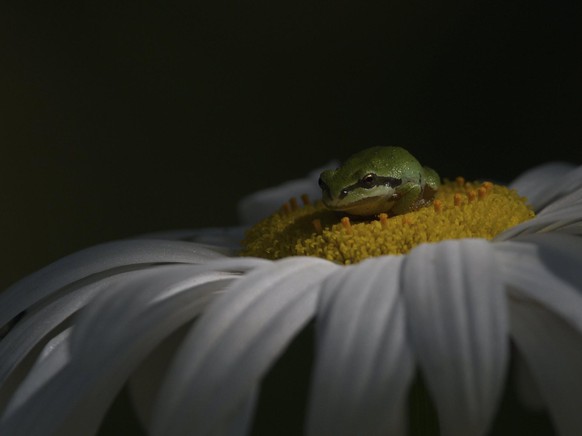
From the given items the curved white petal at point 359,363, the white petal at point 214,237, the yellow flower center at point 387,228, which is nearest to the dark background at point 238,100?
the white petal at point 214,237

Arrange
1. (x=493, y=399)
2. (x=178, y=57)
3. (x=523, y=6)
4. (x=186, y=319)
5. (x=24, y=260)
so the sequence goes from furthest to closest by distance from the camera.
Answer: (x=178, y=57)
(x=523, y=6)
(x=24, y=260)
(x=186, y=319)
(x=493, y=399)

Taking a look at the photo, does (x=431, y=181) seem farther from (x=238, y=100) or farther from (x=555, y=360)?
(x=238, y=100)

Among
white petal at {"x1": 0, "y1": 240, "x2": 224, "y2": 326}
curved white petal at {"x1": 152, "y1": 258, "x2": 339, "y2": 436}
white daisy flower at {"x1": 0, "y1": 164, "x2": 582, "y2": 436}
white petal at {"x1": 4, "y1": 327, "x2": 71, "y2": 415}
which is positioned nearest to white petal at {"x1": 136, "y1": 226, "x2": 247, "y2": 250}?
white petal at {"x1": 0, "y1": 240, "x2": 224, "y2": 326}

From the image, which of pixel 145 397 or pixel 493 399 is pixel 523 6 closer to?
pixel 145 397

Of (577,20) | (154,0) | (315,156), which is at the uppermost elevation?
(154,0)

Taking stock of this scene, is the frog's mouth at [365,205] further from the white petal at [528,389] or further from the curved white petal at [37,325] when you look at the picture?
the white petal at [528,389]

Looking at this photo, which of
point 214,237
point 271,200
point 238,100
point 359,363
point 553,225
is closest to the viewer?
point 359,363

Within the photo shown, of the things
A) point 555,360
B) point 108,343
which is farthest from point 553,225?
point 108,343

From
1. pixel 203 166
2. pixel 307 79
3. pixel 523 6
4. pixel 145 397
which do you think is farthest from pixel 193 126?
pixel 145 397
